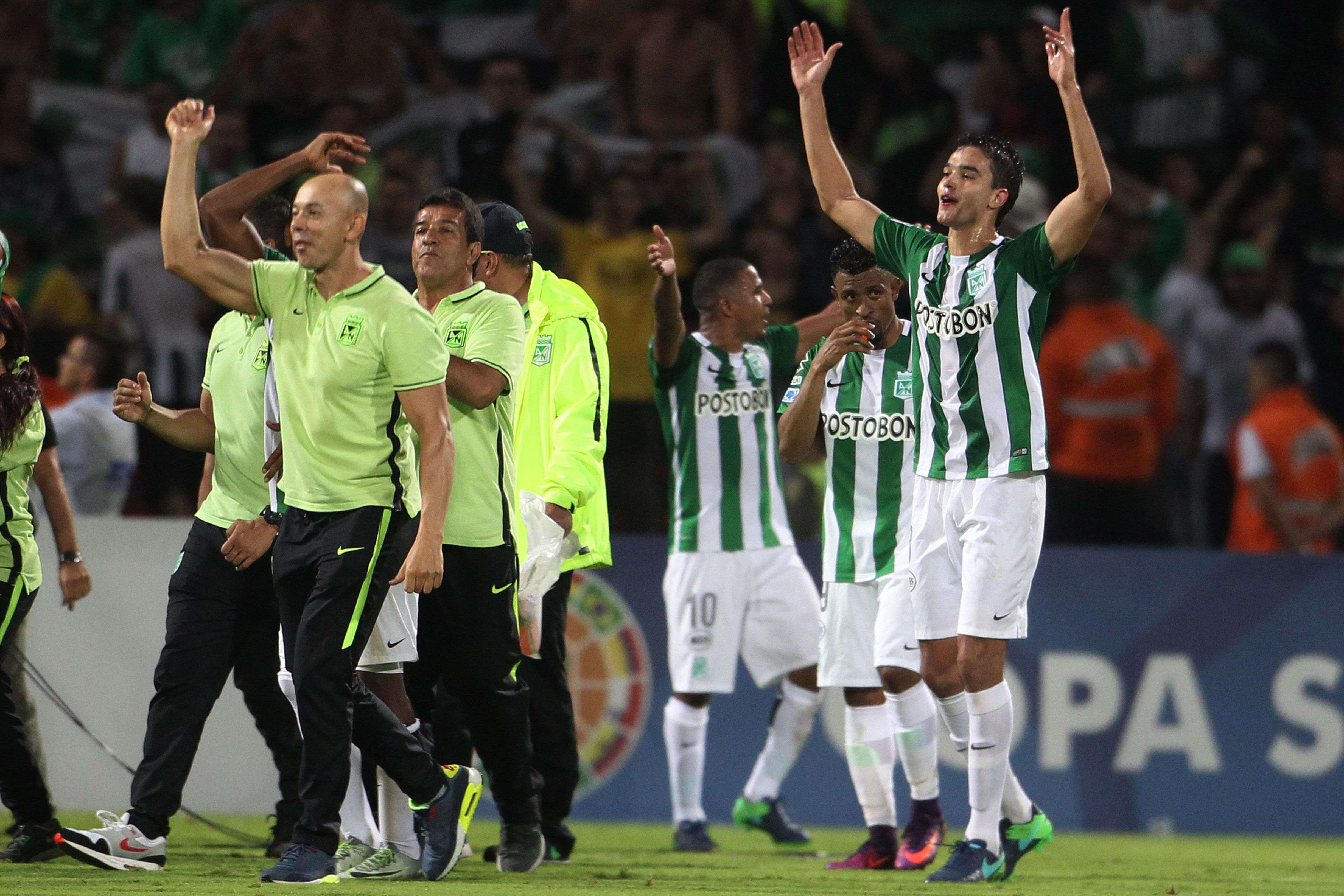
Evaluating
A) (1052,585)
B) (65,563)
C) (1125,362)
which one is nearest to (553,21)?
(1125,362)

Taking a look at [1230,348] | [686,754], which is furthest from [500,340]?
[1230,348]

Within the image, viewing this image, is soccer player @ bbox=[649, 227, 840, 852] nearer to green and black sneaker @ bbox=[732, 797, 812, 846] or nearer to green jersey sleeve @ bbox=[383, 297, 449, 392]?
green and black sneaker @ bbox=[732, 797, 812, 846]

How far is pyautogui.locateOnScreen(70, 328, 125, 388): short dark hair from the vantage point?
29.3 feet

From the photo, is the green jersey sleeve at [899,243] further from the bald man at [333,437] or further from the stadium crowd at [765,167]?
the stadium crowd at [765,167]

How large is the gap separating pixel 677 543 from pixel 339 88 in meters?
6.20

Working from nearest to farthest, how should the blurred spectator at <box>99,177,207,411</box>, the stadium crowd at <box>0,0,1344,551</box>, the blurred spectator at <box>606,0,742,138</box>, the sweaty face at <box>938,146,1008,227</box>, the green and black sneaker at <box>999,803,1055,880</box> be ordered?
the sweaty face at <box>938,146,1008,227</box>
the green and black sneaker at <box>999,803,1055,880</box>
the stadium crowd at <box>0,0,1344,551</box>
the blurred spectator at <box>99,177,207,411</box>
the blurred spectator at <box>606,0,742,138</box>

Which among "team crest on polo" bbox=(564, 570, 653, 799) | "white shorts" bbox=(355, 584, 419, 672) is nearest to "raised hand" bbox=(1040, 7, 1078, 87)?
"white shorts" bbox=(355, 584, 419, 672)

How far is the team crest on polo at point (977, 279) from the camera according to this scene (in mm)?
6117

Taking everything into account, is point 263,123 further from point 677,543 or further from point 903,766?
point 903,766

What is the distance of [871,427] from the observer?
746cm

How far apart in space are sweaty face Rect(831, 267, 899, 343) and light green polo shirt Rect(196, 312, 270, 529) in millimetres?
2439

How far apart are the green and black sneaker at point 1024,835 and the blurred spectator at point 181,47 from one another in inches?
351

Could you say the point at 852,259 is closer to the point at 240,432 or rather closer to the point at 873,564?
the point at 873,564

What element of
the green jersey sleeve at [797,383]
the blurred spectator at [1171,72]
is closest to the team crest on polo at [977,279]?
the green jersey sleeve at [797,383]
